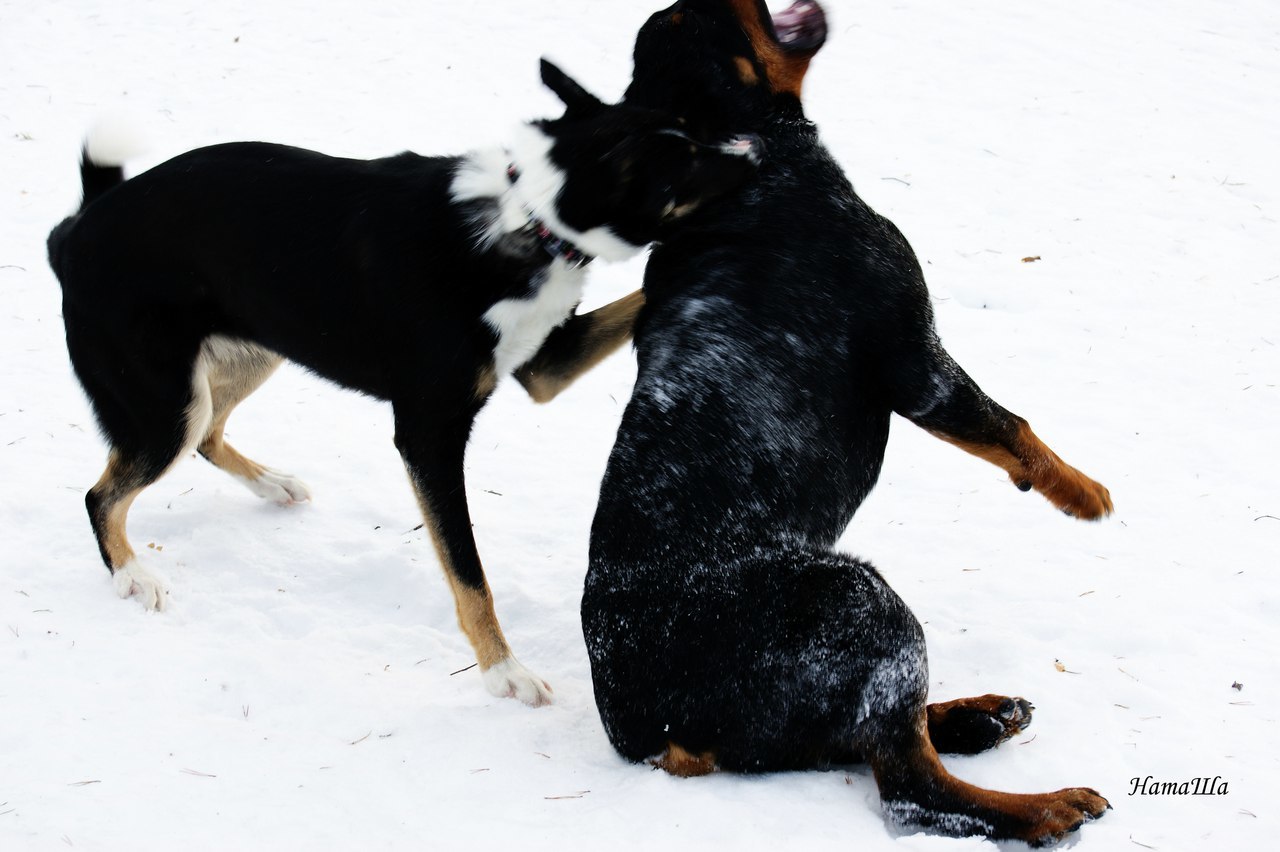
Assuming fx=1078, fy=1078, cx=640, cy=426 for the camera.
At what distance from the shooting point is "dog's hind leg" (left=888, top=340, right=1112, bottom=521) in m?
3.24

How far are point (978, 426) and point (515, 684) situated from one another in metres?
1.74

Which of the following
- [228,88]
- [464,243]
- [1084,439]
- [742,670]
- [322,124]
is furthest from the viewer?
[228,88]

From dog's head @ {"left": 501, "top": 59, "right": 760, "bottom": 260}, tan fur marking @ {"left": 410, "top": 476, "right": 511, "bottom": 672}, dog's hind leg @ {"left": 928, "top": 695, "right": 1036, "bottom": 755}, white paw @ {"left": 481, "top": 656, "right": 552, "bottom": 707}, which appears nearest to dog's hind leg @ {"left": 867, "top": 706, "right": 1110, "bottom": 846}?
dog's hind leg @ {"left": 928, "top": 695, "right": 1036, "bottom": 755}

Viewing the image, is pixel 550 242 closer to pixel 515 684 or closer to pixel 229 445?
pixel 515 684

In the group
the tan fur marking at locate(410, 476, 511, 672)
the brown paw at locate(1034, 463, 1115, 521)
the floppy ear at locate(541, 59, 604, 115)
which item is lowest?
the tan fur marking at locate(410, 476, 511, 672)

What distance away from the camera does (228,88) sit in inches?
340

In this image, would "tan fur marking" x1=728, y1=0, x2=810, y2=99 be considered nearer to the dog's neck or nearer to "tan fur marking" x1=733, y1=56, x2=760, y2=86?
"tan fur marking" x1=733, y1=56, x2=760, y2=86

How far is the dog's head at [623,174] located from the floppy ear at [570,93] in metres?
0.02

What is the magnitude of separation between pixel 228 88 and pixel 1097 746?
26.4 feet

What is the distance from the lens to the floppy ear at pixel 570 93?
3.59 m

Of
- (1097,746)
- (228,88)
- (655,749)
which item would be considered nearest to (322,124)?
(228,88)

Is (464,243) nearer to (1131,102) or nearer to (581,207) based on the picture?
(581,207)

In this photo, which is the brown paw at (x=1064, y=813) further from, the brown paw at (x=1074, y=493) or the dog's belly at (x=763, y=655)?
the brown paw at (x=1074, y=493)

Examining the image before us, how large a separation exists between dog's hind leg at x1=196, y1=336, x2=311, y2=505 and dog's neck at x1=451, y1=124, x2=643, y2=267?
53.1 inches
